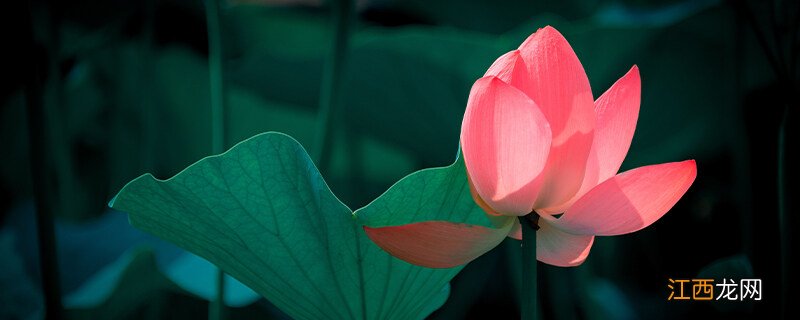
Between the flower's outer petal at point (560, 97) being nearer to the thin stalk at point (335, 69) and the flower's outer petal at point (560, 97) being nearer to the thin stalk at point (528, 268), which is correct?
the thin stalk at point (528, 268)

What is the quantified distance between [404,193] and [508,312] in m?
0.46

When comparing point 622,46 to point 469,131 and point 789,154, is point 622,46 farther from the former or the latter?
point 469,131

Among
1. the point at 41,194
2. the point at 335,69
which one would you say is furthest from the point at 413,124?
the point at 41,194

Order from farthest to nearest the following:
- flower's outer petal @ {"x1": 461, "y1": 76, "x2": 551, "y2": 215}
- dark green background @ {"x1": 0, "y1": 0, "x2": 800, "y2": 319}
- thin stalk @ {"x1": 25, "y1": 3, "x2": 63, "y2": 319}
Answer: dark green background @ {"x1": 0, "y1": 0, "x2": 800, "y2": 319}
thin stalk @ {"x1": 25, "y1": 3, "x2": 63, "y2": 319}
flower's outer petal @ {"x1": 461, "y1": 76, "x2": 551, "y2": 215}

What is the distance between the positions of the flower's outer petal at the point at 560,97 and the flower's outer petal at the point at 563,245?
0.11 feet

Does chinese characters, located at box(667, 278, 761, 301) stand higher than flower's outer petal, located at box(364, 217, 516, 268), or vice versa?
flower's outer petal, located at box(364, 217, 516, 268)

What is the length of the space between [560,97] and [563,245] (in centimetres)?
7

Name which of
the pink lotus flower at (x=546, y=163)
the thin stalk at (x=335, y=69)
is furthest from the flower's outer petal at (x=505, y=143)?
the thin stalk at (x=335, y=69)

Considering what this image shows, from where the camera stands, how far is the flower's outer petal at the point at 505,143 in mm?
260

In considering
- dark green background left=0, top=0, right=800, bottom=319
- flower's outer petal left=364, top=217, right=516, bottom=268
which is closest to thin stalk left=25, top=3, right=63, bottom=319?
dark green background left=0, top=0, right=800, bottom=319

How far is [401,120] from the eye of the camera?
73cm

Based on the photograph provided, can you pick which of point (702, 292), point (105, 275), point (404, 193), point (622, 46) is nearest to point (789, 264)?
point (702, 292)

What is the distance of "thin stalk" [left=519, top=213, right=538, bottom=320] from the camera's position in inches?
10.8

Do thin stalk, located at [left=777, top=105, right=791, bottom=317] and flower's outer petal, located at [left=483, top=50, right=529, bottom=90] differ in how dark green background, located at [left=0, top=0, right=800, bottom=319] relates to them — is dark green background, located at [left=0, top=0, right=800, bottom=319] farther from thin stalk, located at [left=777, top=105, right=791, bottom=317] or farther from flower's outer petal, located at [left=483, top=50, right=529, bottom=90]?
A: flower's outer petal, located at [left=483, top=50, right=529, bottom=90]
